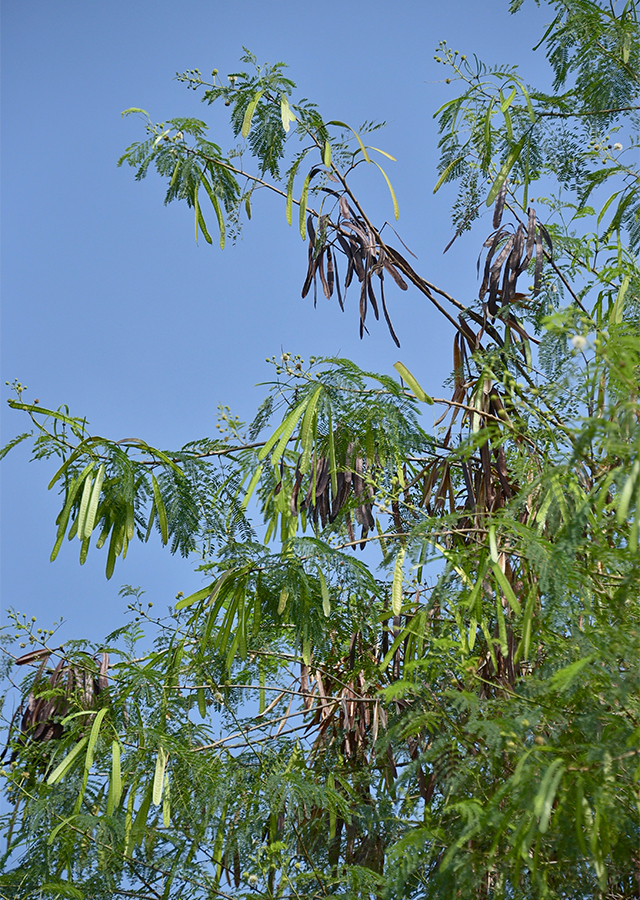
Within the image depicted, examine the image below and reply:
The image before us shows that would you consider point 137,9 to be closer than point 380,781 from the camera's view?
No

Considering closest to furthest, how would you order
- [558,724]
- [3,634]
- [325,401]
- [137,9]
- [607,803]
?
[607,803] < [558,724] < [325,401] < [3,634] < [137,9]

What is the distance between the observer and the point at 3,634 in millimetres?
2791

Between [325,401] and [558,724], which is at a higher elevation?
[325,401]

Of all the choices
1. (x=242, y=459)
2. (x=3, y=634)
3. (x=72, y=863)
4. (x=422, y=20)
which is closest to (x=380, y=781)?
(x=72, y=863)

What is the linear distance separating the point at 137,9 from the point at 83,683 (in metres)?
2.92

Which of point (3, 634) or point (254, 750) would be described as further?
point (3, 634)

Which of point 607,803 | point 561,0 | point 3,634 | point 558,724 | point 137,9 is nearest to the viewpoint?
point 607,803

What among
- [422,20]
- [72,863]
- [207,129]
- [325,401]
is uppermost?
[422,20]

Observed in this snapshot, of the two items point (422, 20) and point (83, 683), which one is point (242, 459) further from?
point (422, 20)

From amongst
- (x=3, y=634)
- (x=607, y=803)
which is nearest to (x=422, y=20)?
(x=3, y=634)

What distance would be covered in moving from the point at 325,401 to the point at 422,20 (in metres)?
1.91

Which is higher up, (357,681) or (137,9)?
(137,9)

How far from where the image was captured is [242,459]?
9.17 ft

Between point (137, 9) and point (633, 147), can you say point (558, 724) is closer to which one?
point (633, 147)
